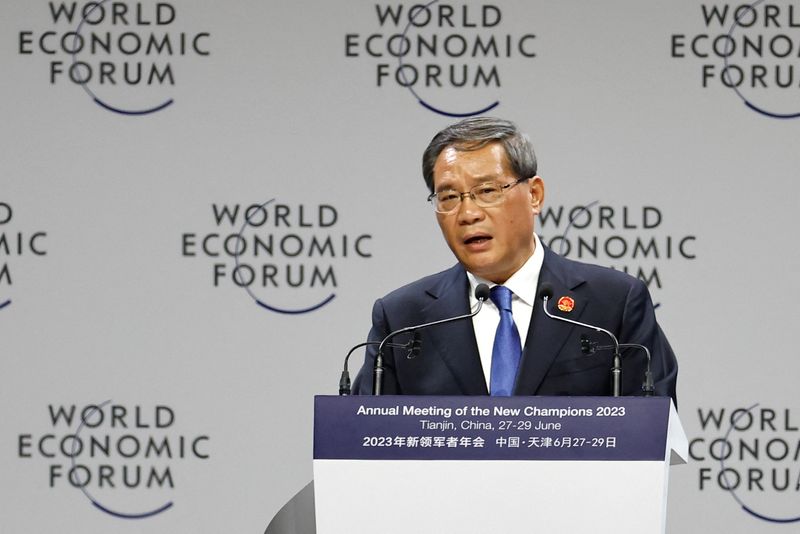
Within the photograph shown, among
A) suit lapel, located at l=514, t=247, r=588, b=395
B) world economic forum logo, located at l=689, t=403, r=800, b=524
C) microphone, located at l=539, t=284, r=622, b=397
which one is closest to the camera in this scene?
microphone, located at l=539, t=284, r=622, b=397

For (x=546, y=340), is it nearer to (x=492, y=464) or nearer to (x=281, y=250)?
(x=492, y=464)

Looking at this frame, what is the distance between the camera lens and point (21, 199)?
4.32 meters

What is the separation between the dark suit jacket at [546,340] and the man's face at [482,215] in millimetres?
107

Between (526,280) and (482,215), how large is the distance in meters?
0.20

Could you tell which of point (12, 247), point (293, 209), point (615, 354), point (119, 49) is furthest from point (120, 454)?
point (615, 354)

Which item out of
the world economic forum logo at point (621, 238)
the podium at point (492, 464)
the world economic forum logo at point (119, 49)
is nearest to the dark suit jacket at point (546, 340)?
the podium at point (492, 464)

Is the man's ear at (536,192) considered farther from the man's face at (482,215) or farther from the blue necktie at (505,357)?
the blue necktie at (505,357)

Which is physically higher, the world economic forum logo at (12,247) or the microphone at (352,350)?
the world economic forum logo at (12,247)

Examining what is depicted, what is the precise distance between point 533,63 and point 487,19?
0.21m

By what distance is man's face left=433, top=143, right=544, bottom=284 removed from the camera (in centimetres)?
304

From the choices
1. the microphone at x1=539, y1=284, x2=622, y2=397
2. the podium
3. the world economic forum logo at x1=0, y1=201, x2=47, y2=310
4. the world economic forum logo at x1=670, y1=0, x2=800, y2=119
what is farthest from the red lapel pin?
the world economic forum logo at x1=0, y1=201, x2=47, y2=310

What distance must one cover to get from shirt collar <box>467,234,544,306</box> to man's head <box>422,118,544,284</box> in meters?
0.02

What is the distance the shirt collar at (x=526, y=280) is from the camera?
10.1 ft

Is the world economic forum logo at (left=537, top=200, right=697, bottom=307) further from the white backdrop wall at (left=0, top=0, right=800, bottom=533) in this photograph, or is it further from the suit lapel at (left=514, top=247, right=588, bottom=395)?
the suit lapel at (left=514, top=247, right=588, bottom=395)
